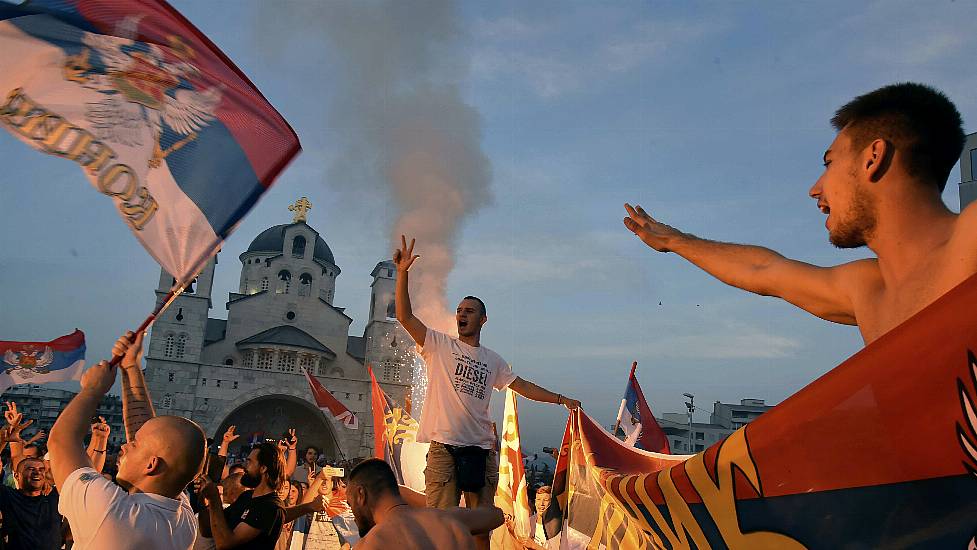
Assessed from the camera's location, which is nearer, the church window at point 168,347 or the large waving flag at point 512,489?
the large waving flag at point 512,489

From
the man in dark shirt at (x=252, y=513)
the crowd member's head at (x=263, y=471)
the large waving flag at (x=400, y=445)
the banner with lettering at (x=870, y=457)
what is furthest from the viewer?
the large waving flag at (x=400, y=445)

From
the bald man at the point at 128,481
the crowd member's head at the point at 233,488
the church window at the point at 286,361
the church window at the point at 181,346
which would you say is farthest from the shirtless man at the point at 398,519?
the church window at the point at 286,361

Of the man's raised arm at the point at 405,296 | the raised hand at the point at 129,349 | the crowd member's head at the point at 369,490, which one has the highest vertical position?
the man's raised arm at the point at 405,296

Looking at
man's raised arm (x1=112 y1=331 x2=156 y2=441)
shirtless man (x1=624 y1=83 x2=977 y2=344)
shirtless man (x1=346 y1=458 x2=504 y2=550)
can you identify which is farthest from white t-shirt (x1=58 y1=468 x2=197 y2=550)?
shirtless man (x1=624 y1=83 x2=977 y2=344)

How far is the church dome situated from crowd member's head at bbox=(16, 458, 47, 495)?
5567cm

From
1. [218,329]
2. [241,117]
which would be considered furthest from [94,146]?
[218,329]

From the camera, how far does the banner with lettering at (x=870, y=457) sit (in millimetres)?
1425

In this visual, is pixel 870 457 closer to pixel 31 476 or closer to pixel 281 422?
pixel 31 476

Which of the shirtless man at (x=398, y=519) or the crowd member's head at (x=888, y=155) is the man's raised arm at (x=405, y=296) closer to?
the shirtless man at (x=398, y=519)

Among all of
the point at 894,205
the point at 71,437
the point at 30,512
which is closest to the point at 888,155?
the point at 894,205

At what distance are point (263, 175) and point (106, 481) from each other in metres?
2.22

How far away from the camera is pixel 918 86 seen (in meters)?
1.84

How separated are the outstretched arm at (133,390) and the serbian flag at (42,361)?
1123 cm

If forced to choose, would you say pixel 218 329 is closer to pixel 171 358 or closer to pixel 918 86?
pixel 171 358
